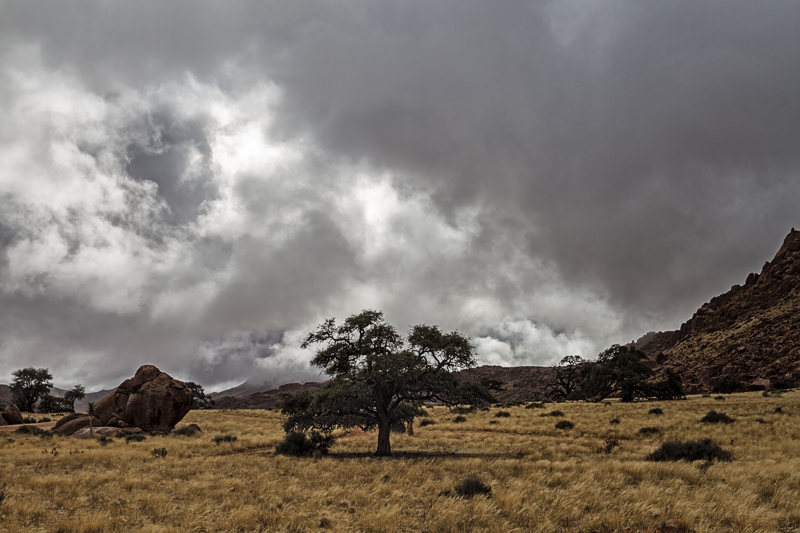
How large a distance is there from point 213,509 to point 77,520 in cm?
303

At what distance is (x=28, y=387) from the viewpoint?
8594cm

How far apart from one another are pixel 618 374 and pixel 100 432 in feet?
221

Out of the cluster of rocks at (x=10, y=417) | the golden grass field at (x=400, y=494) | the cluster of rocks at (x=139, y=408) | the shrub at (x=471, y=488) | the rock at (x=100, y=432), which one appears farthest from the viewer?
the cluster of rocks at (x=10, y=417)

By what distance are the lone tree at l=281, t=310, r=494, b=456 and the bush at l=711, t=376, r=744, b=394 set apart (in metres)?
59.6

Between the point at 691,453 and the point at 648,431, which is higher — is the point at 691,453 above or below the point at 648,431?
above

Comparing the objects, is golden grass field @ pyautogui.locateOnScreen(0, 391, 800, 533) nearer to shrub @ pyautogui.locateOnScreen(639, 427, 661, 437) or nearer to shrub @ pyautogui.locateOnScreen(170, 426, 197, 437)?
shrub @ pyautogui.locateOnScreen(639, 427, 661, 437)

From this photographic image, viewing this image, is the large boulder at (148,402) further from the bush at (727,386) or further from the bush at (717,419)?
the bush at (727,386)

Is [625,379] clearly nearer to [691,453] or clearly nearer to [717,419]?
[717,419]

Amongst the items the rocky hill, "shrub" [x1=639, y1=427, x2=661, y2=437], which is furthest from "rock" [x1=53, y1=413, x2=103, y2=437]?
the rocky hill

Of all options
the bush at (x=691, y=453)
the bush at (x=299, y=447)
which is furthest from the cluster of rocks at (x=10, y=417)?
the bush at (x=691, y=453)

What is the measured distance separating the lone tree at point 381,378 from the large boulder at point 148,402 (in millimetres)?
22180

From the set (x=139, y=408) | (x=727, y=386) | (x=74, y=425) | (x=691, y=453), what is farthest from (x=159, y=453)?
(x=727, y=386)

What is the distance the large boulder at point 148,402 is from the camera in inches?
1478

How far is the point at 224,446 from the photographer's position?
1160 inches
